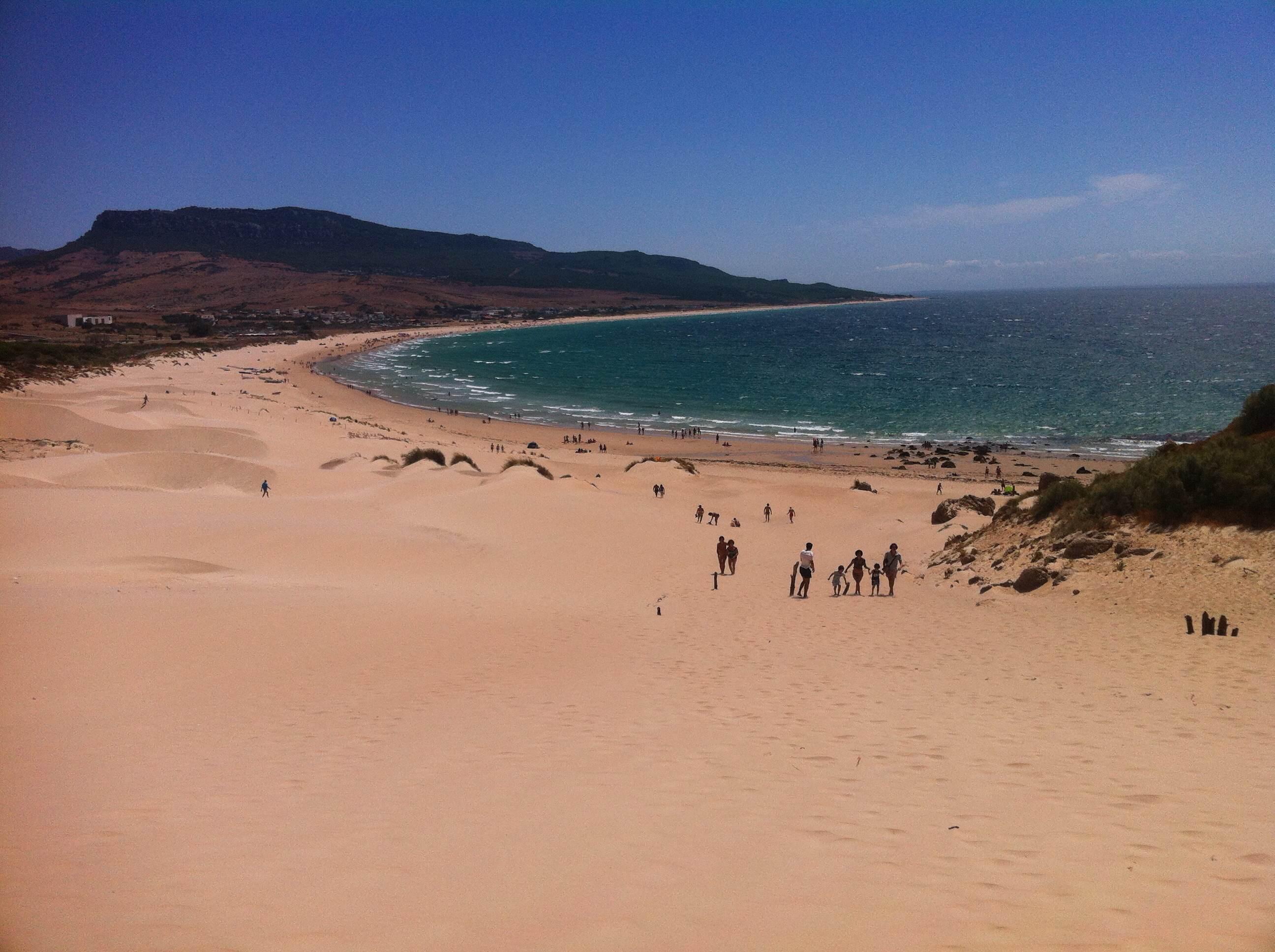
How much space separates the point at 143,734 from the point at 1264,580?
15.0m

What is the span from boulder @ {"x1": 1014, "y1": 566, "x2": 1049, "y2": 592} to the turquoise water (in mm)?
32044

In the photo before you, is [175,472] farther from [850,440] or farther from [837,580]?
[850,440]

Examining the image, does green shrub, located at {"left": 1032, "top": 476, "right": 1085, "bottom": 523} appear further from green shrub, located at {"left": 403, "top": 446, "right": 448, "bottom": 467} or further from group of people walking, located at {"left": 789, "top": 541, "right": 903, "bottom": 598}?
green shrub, located at {"left": 403, "top": 446, "right": 448, "bottom": 467}

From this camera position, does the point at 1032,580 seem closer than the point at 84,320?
Yes

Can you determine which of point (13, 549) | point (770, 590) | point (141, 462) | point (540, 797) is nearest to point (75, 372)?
point (141, 462)

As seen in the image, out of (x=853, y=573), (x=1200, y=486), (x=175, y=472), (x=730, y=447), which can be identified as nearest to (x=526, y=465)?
(x=175, y=472)

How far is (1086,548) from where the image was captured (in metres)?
14.7

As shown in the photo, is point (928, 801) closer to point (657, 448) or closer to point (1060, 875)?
point (1060, 875)

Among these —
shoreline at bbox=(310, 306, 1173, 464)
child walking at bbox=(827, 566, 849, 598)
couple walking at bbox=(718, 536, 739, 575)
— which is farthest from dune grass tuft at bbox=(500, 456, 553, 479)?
shoreline at bbox=(310, 306, 1173, 464)

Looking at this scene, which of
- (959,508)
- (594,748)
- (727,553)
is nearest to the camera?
(594,748)

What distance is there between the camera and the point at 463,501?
23.1 m

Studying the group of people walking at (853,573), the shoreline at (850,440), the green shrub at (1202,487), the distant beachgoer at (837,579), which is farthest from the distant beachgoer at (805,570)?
the shoreline at (850,440)

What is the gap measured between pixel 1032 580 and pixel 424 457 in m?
22.7

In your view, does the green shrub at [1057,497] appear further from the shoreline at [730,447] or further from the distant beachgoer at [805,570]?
the shoreline at [730,447]
